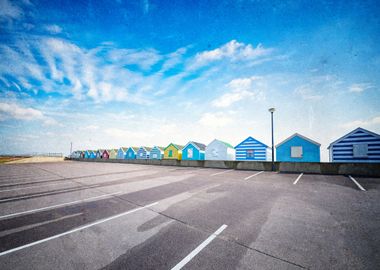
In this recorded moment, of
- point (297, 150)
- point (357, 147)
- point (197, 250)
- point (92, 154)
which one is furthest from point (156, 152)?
point (92, 154)

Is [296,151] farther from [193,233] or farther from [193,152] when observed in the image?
[193,233]

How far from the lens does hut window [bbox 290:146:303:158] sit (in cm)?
2106

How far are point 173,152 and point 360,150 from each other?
1134 inches

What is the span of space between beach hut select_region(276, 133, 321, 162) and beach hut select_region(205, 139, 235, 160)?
341 inches

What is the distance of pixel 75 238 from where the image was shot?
12.0 ft

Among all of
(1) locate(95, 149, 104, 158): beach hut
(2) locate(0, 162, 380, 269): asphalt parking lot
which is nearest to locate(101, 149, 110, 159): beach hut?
(1) locate(95, 149, 104, 158): beach hut

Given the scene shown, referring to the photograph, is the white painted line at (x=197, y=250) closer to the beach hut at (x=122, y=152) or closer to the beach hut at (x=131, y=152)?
the beach hut at (x=131, y=152)

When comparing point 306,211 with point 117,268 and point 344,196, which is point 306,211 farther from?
point 117,268

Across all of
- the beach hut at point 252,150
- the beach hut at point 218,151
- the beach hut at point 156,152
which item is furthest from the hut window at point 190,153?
the beach hut at point 252,150

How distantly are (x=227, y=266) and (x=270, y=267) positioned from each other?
27.8 inches

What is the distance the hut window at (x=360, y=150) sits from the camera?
17.5 meters

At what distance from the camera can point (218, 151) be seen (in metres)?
29.3

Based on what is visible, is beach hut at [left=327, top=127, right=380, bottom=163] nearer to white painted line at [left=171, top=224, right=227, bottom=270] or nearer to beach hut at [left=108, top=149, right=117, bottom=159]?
white painted line at [left=171, top=224, right=227, bottom=270]

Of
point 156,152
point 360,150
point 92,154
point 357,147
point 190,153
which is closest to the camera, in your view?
point 360,150
